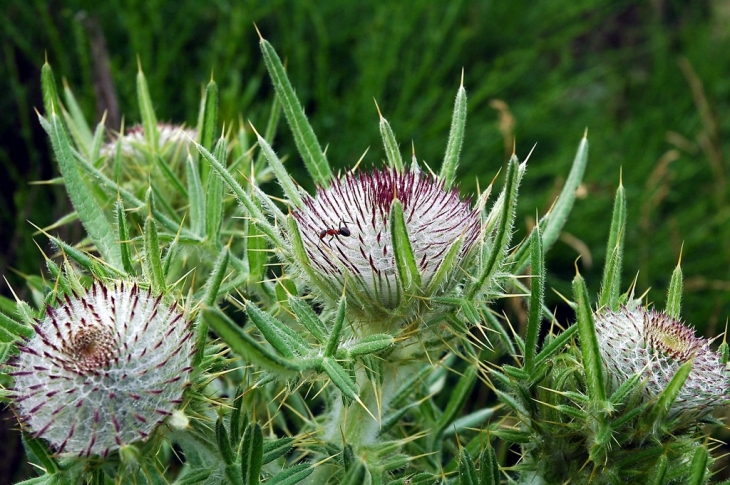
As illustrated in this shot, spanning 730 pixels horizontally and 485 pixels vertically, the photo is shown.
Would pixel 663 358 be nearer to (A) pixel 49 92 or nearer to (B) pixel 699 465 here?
(B) pixel 699 465

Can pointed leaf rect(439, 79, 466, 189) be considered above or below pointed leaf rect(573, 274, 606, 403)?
above

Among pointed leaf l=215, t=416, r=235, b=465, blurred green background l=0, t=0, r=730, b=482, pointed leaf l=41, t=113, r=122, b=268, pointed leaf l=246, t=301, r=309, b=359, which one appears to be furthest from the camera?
blurred green background l=0, t=0, r=730, b=482

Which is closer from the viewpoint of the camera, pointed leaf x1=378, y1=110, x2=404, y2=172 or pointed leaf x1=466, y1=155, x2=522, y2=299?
pointed leaf x1=466, y1=155, x2=522, y2=299

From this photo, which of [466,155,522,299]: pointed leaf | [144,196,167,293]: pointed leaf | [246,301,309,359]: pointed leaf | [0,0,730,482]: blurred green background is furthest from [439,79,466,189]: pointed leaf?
[0,0,730,482]: blurred green background

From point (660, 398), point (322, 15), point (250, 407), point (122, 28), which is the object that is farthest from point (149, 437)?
point (322, 15)

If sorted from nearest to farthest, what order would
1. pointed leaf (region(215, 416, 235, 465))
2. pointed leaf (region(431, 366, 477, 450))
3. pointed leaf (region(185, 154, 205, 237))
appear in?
pointed leaf (region(215, 416, 235, 465)), pointed leaf (region(185, 154, 205, 237)), pointed leaf (region(431, 366, 477, 450))

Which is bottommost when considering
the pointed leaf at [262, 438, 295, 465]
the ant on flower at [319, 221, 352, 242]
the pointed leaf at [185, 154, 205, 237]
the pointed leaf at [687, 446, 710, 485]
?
the pointed leaf at [262, 438, 295, 465]

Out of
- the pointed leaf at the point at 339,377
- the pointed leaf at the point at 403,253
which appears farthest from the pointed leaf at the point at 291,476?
the pointed leaf at the point at 403,253

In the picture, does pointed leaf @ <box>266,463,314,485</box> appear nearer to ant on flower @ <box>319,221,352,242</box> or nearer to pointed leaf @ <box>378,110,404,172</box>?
ant on flower @ <box>319,221,352,242</box>
